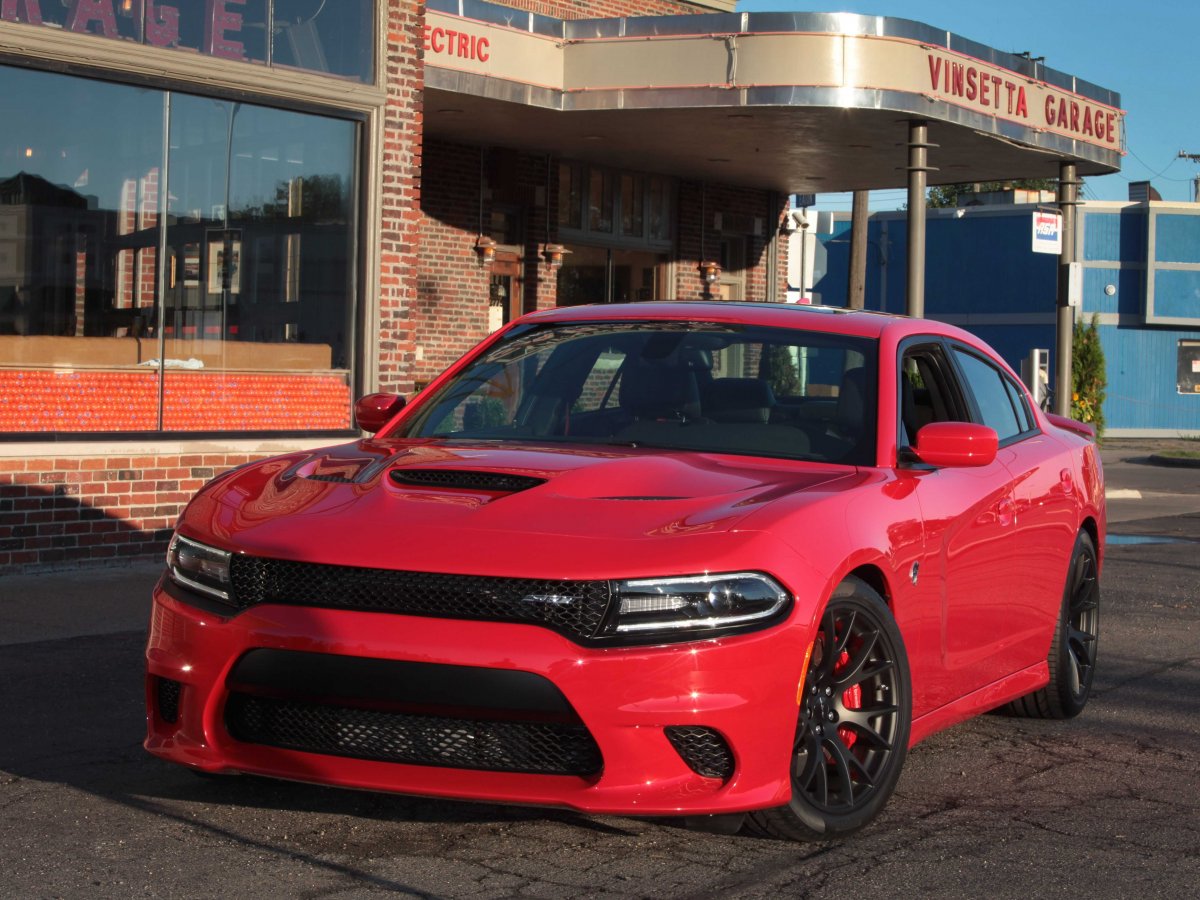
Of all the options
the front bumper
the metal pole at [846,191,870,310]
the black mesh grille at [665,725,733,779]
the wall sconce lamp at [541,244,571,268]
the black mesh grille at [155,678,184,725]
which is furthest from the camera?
the metal pole at [846,191,870,310]

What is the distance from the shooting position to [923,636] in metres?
5.25

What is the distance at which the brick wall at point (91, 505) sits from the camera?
10.5 metres

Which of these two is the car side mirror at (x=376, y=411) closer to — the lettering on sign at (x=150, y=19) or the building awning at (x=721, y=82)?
the lettering on sign at (x=150, y=19)

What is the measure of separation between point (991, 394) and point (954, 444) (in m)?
1.53

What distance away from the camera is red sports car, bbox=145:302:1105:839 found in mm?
4207

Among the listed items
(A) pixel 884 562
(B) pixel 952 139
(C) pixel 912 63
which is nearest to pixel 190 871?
(A) pixel 884 562

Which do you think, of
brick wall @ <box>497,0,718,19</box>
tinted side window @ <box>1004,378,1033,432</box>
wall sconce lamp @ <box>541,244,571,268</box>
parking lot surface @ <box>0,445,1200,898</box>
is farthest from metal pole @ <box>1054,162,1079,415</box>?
parking lot surface @ <box>0,445,1200,898</box>

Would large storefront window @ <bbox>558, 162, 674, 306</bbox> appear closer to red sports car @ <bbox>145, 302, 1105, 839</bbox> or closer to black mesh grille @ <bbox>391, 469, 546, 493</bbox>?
red sports car @ <bbox>145, 302, 1105, 839</bbox>

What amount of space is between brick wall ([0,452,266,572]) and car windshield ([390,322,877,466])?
17.5ft

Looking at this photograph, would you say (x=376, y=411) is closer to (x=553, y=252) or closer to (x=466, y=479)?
(x=466, y=479)

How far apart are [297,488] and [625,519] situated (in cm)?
104

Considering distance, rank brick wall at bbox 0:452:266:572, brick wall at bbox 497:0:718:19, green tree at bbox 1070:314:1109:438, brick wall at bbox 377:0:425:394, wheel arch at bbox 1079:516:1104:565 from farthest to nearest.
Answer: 1. green tree at bbox 1070:314:1109:438
2. brick wall at bbox 497:0:718:19
3. brick wall at bbox 377:0:425:394
4. brick wall at bbox 0:452:266:572
5. wheel arch at bbox 1079:516:1104:565

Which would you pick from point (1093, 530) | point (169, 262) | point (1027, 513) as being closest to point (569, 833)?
point (1027, 513)

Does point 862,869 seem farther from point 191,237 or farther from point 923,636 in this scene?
point 191,237
